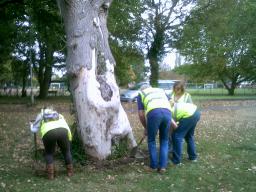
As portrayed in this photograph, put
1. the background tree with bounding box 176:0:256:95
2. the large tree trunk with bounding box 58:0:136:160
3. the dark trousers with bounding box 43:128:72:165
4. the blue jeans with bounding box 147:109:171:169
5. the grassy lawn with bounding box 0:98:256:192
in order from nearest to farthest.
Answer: the grassy lawn with bounding box 0:98:256:192, the dark trousers with bounding box 43:128:72:165, the blue jeans with bounding box 147:109:171:169, the large tree trunk with bounding box 58:0:136:160, the background tree with bounding box 176:0:256:95

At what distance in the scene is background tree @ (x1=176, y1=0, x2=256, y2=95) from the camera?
113 feet

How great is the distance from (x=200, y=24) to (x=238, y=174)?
2698cm

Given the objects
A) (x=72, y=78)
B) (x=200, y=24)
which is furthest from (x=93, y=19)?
(x=200, y=24)

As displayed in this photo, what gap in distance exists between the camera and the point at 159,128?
877cm

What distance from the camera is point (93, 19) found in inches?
396

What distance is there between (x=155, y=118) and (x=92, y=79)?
187cm

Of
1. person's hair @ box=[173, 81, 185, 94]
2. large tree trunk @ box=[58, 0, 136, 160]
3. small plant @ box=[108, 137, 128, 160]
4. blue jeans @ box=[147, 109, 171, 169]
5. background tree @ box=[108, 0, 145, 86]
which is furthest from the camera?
background tree @ box=[108, 0, 145, 86]

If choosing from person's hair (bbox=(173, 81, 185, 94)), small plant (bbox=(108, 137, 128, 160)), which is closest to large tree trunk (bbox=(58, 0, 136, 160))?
small plant (bbox=(108, 137, 128, 160))

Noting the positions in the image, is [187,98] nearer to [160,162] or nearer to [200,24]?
[160,162]

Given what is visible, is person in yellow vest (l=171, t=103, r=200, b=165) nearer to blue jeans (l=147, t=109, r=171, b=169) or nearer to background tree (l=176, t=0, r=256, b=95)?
blue jeans (l=147, t=109, r=171, b=169)

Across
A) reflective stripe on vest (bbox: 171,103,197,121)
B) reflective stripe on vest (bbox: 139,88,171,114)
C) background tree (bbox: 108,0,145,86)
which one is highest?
background tree (bbox: 108,0,145,86)

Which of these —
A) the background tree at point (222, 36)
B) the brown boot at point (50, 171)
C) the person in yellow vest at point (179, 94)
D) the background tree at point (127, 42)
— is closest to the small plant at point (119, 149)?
the person in yellow vest at point (179, 94)

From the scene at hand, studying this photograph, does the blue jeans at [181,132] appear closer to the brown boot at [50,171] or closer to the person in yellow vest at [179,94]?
the person in yellow vest at [179,94]

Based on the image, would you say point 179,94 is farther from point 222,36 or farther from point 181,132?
point 222,36
